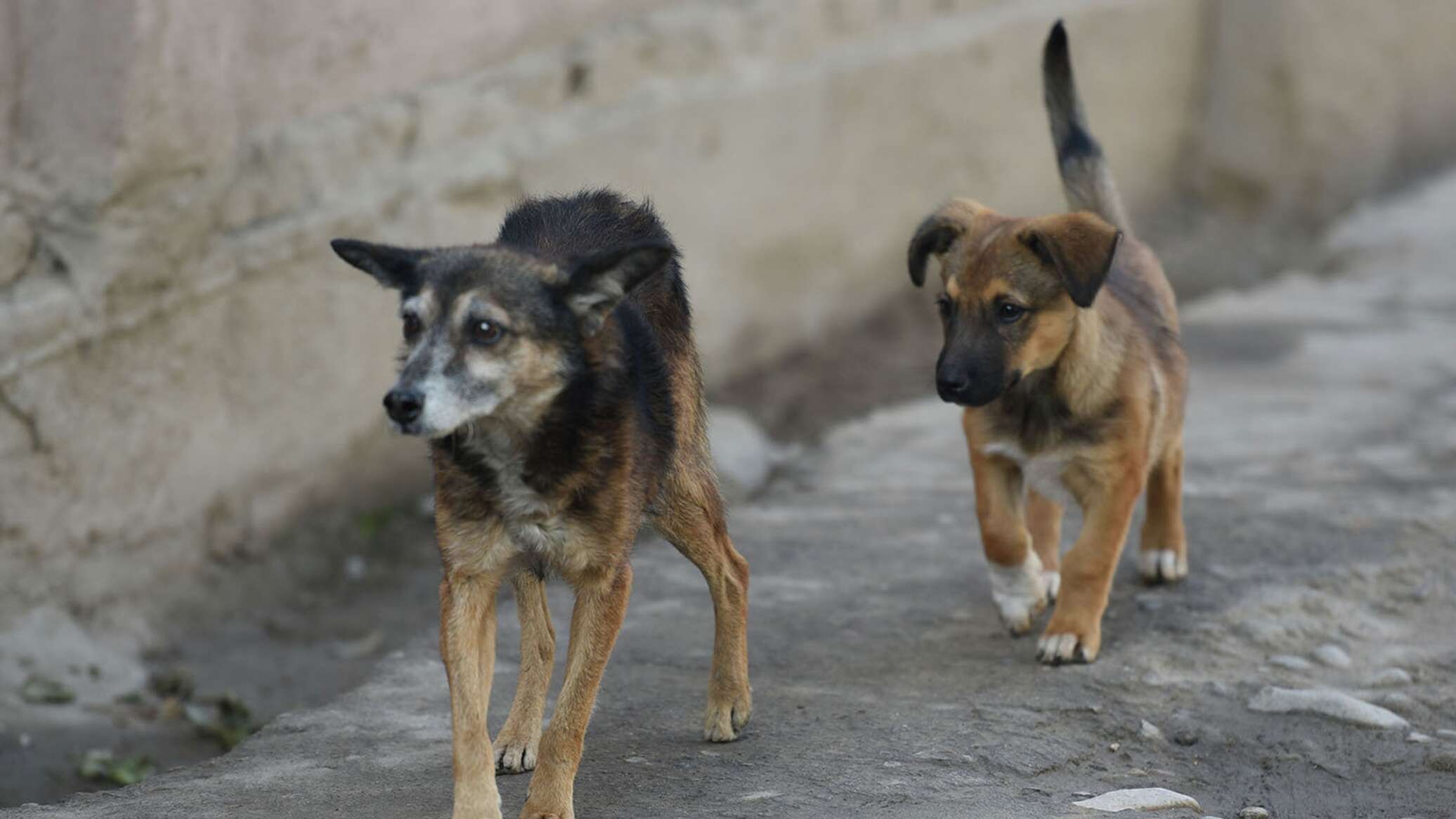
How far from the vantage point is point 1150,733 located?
5004 millimetres

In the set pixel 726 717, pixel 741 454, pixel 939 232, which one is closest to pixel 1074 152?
pixel 939 232

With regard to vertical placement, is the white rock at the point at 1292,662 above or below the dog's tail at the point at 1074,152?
below

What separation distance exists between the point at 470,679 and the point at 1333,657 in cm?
290

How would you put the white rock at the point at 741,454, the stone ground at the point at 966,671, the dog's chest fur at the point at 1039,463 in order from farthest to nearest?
the white rock at the point at 741,454
the dog's chest fur at the point at 1039,463
the stone ground at the point at 966,671

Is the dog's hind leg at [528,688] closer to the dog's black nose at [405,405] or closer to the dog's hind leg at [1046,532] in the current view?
the dog's black nose at [405,405]

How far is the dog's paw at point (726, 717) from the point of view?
4875 mm

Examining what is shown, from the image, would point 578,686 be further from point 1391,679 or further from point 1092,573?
point 1391,679

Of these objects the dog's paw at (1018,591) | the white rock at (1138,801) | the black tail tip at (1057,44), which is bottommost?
the white rock at (1138,801)

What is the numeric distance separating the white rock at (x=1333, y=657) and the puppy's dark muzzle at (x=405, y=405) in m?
3.17

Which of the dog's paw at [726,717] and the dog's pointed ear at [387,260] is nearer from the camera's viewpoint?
the dog's pointed ear at [387,260]

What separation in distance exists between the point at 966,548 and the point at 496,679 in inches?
80.7

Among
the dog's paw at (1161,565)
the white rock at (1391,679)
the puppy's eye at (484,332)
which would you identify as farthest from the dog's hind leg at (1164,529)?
the puppy's eye at (484,332)

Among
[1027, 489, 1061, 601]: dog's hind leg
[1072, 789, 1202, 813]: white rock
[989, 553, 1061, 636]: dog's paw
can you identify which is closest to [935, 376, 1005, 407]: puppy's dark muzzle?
[989, 553, 1061, 636]: dog's paw

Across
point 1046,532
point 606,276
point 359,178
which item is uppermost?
point 359,178
